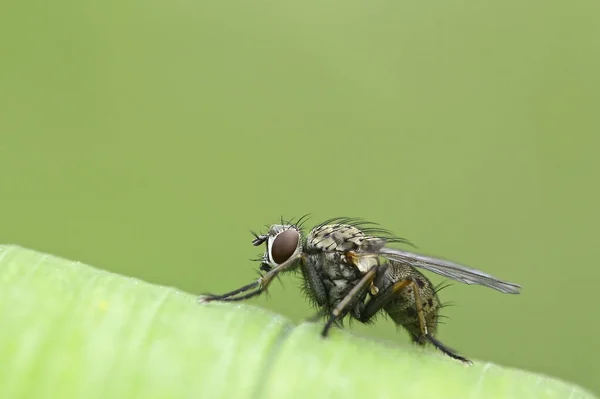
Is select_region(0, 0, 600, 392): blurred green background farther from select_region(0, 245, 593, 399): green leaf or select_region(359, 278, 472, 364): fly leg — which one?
select_region(0, 245, 593, 399): green leaf

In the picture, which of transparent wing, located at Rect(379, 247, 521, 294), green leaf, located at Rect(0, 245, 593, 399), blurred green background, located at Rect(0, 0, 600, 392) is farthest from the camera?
blurred green background, located at Rect(0, 0, 600, 392)

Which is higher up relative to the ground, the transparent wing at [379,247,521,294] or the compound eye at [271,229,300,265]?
the transparent wing at [379,247,521,294]

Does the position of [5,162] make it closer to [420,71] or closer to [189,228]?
[189,228]

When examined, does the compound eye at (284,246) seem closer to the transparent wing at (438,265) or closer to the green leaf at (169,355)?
the transparent wing at (438,265)

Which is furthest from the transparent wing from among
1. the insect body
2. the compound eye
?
the compound eye

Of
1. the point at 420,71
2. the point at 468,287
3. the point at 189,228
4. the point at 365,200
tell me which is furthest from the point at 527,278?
the point at 189,228

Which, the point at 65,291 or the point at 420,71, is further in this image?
the point at 420,71
